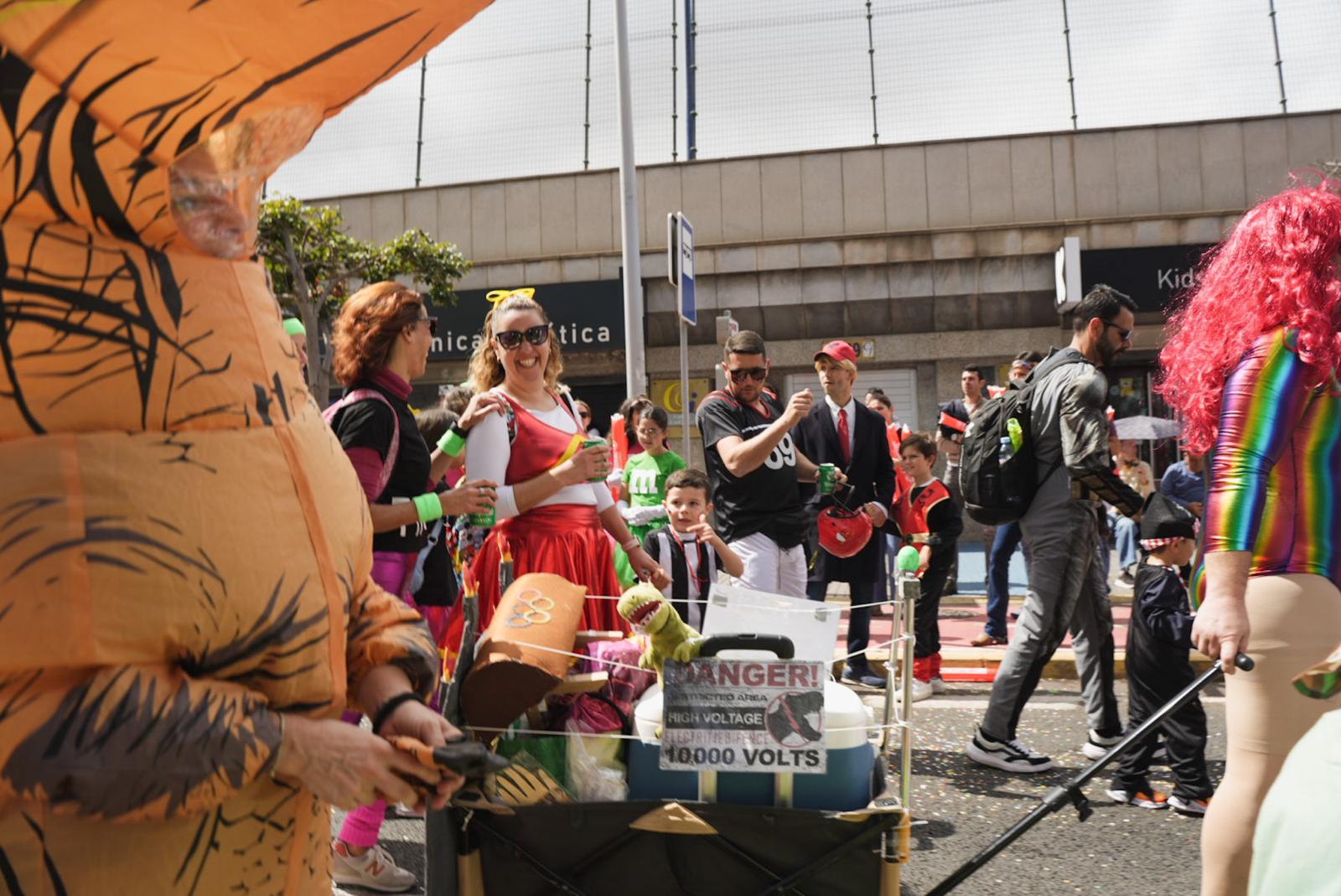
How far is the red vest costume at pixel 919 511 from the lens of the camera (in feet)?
22.9

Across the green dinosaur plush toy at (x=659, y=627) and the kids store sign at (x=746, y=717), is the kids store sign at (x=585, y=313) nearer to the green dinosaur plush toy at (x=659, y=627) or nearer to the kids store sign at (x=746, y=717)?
the green dinosaur plush toy at (x=659, y=627)

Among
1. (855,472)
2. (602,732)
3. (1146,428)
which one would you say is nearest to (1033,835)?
(602,732)

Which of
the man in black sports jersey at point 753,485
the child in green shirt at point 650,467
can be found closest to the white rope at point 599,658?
the man in black sports jersey at point 753,485

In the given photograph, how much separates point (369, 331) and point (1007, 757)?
10.5ft

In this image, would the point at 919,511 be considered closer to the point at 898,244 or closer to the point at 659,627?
the point at 659,627

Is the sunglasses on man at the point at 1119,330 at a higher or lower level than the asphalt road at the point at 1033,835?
higher

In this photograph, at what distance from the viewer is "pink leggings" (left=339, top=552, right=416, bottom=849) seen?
10.8 feet

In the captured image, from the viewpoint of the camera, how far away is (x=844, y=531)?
6469 millimetres

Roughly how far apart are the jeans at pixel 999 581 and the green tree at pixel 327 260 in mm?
12253

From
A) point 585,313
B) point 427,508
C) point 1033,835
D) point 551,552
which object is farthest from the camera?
point 585,313

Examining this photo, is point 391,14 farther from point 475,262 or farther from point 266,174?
point 475,262

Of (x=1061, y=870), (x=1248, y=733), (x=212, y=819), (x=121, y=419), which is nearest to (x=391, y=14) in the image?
(x=121, y=419)

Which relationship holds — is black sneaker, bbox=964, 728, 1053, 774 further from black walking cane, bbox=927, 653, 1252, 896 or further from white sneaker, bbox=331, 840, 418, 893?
white sneaker, bbox=331, 840, 418, 893

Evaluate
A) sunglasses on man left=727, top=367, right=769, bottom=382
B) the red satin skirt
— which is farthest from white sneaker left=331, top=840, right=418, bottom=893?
sunglasses on man left=727, top=367, right=769, bottom=382
